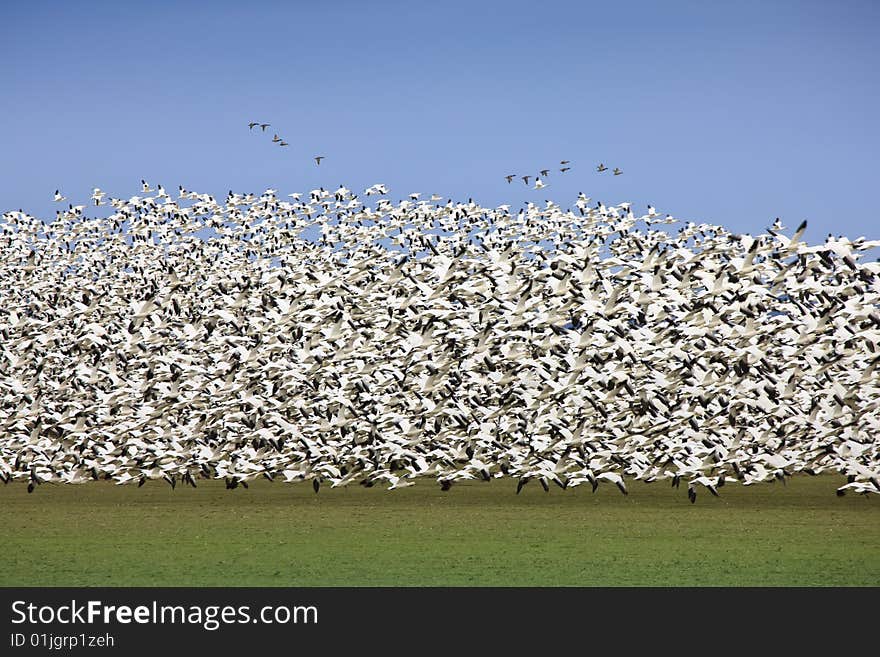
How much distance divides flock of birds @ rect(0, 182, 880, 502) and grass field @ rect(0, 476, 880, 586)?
2.20 meters

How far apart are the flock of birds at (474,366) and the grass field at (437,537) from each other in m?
2.20

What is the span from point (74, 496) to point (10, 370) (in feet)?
73.1

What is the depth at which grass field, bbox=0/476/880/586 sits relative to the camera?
28.6m

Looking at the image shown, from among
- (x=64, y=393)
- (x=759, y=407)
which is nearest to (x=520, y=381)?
(x=759, y=407)

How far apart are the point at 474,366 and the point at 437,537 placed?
91.4 ft

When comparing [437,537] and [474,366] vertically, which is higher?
[474,366]

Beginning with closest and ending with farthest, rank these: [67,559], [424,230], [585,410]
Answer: [67,559], [585,410], [424,230]

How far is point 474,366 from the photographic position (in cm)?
6438

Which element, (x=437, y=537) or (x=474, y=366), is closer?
(x=437, y=537)

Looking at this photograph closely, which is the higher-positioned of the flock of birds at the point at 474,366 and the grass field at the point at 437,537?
the flock of birds at the point at 474,366

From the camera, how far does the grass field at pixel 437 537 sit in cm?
2858

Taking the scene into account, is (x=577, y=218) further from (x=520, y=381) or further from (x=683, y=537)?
(x=683, y=537)

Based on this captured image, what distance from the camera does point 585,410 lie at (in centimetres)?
6012

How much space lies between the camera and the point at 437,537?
121 feet
